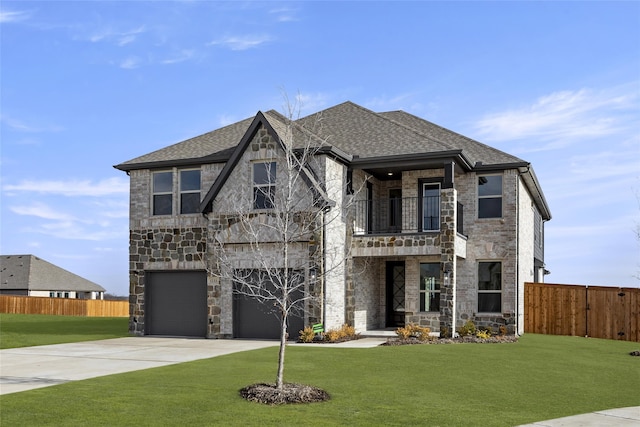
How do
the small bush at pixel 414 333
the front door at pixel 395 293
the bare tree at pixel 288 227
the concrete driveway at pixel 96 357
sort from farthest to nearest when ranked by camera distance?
the front door at pixel 395 293 < the bare tree at pixel 288 227 < the small bush at pixel 414 333 < the concrete driveway at pixel 96 357

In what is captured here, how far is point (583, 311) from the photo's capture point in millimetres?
25969

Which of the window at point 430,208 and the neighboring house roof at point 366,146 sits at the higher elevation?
the neighboring house roof at point 366,146

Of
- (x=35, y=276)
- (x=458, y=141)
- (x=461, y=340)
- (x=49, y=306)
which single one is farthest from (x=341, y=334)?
(x=35, y=276)

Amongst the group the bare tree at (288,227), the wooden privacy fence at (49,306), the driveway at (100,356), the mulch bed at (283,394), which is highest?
the bare tree at (288,227)

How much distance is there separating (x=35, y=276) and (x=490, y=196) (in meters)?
47.8

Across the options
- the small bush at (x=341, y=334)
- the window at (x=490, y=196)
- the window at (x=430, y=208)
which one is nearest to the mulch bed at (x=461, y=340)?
the small bush at (x=341, y=334)

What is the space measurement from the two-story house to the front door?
4 centimetres

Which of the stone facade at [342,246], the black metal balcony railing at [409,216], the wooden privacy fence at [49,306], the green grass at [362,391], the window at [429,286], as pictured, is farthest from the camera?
the wooden privacy fence at [49,306]

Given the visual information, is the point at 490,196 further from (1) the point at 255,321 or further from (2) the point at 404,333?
(1) the point at 255,321

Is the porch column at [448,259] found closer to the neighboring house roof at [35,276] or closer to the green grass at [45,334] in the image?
the green grass at [45,334]

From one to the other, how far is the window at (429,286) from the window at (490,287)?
1.57 metres

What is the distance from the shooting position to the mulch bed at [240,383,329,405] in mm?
11078

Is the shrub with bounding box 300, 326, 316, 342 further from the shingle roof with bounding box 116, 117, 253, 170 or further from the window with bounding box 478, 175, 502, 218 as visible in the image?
the window with bounding box 478, 175, 502, 218

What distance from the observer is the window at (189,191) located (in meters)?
24.4
